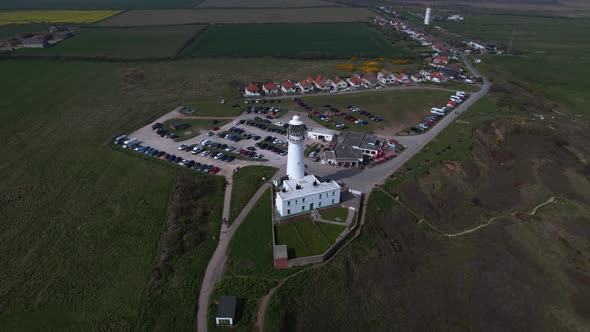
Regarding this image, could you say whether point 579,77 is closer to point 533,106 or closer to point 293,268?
point 533,106

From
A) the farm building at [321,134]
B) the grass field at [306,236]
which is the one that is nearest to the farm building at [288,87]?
the farm building at [321,134]

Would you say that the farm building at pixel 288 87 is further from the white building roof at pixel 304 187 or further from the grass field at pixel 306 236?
the grass field at pixel 306 236

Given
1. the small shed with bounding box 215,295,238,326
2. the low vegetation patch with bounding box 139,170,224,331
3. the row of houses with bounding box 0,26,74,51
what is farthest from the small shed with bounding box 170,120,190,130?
the row of houses with bounding box 0,26,74,51

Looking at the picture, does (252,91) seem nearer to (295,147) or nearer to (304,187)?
(295,147)

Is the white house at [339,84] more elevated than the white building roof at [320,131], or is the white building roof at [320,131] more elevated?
the white house at [339,84]

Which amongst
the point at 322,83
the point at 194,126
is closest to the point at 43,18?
the point at 194,126

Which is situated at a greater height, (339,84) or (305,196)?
(339,84)
